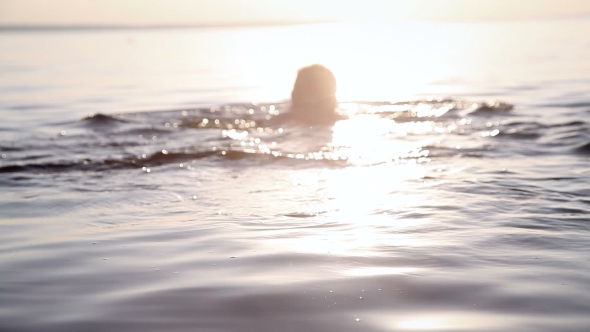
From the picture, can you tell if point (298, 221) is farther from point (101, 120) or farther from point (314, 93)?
point (314, 93)

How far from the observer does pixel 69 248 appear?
4.03 m

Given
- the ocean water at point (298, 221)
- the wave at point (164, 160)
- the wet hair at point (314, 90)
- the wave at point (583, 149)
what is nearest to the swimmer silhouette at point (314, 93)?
the wet hair at point (314, 90)

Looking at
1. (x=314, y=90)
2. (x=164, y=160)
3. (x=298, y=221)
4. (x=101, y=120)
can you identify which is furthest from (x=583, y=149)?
(x=101, y=120)

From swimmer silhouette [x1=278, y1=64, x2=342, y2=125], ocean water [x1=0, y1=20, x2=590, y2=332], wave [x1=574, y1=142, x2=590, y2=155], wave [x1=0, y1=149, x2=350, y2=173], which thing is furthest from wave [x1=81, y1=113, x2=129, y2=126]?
wave [x1=574, y1=142, x2=590, y2=155]

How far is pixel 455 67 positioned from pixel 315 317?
2103 centimetres

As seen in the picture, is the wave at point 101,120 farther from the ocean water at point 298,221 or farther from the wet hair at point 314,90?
the wet hair at point 314,90

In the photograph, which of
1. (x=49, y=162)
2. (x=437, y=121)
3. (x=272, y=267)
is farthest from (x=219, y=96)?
(x=272, y=267)

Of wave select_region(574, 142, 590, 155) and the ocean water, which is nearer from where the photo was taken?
the ocean water

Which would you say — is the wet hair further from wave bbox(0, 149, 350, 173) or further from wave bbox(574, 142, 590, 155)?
wave bbox(574, 142, 590, 155)

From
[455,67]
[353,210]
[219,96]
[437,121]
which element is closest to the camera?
[353,210]

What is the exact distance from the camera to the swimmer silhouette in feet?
35.4

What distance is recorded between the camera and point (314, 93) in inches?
444

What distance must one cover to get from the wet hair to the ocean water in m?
0.45

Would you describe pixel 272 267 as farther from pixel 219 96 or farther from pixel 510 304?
pixel 219 96
